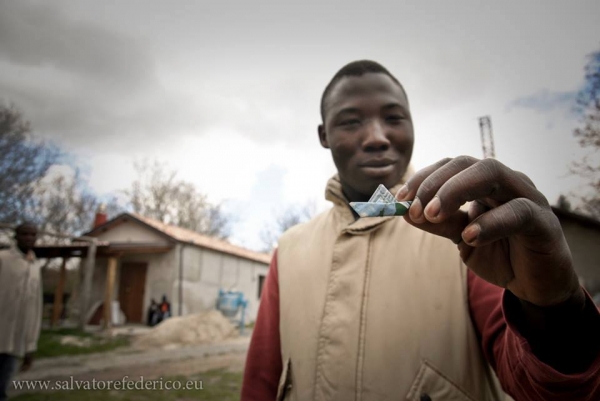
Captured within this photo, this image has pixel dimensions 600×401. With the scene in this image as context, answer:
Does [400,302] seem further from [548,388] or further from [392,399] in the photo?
[548,388]

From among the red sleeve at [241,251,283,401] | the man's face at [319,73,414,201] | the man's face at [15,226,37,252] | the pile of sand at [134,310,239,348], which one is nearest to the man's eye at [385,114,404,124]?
the man's face at [319,73,414,201]

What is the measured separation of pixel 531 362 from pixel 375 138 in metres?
0.92

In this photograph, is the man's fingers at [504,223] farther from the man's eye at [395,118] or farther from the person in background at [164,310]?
the person in background at [164,310]

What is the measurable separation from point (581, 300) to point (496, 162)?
420 mm

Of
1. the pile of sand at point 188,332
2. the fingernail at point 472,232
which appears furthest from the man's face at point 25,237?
the pile of sand at point 188,332

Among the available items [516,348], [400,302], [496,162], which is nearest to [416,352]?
[400,302]

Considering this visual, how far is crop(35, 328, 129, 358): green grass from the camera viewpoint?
30.5 ft

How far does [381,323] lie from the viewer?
125 cm

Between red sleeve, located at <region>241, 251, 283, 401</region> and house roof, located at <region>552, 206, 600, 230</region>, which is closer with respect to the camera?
red sleeve, located at <region>241, 251, 283, 401</region>

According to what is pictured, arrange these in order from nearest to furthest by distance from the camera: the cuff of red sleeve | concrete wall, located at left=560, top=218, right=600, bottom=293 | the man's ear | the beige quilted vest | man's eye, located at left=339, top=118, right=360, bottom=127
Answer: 1. the cuff of red sleeve
2. the beige quilted vest
3. man's eye, located at left=339, top=118, right=360, bottom=127
4. the man's ear
5. concrete wall, located at left=560, top=218, right=600, bottom=293

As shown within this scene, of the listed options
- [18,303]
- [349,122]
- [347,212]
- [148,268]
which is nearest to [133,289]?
[148,268]

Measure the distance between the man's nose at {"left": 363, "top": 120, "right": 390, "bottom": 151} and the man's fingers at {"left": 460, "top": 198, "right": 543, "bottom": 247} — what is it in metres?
0.73

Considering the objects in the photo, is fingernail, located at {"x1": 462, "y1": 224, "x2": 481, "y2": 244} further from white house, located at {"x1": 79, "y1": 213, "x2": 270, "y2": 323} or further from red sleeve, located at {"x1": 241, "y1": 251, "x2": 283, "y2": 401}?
white house, located at {"x1": 79, "y1": 213, "x2": 270, "y2": 323}

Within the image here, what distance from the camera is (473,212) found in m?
0.83
